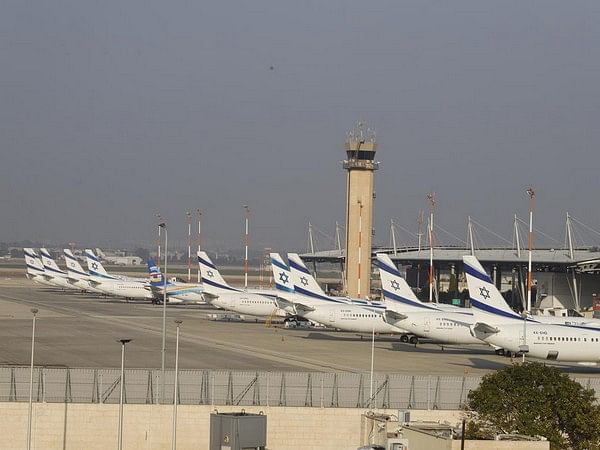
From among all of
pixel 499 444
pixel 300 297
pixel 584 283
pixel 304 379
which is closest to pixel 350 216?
pixel 584 283

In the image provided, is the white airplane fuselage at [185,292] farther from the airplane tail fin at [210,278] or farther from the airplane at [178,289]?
the airplane tail fin at [210,278]

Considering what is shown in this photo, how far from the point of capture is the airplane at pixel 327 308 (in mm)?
108000

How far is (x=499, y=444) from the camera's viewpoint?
43.7m

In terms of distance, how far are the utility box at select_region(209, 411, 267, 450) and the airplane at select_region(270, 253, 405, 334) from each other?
57.9m

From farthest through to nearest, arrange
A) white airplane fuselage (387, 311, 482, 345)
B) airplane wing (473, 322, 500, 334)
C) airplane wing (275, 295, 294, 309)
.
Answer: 1. airplane wing (275, 295, 294, 309)
2. white airplane fuselage (387, 311, 482, 345)
3. airplane wing (473, 322, 500, 334)

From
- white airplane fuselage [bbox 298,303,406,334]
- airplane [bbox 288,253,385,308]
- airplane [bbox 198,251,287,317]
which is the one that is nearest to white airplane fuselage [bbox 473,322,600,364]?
white airplane fuselage [bbox 298,303,406,334]

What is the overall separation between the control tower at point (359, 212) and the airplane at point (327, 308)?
44886 mm

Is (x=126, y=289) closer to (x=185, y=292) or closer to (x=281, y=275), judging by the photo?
(x=185, y=292)

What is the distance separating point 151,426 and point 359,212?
119 meters

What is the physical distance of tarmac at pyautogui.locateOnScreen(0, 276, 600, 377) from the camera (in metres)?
83.8

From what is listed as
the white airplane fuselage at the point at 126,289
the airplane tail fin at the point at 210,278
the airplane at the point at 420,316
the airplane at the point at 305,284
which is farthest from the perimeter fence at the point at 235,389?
the white airplane fuselage at the point at 126,289

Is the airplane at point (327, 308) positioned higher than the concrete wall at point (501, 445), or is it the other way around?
the airplane at point (327, 308)

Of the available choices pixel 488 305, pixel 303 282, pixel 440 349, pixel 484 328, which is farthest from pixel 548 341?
pixel 303 282

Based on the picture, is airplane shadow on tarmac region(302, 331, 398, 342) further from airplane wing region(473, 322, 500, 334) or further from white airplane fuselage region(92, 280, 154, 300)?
white airplane fuselage region(92, 280, 154, 300)
